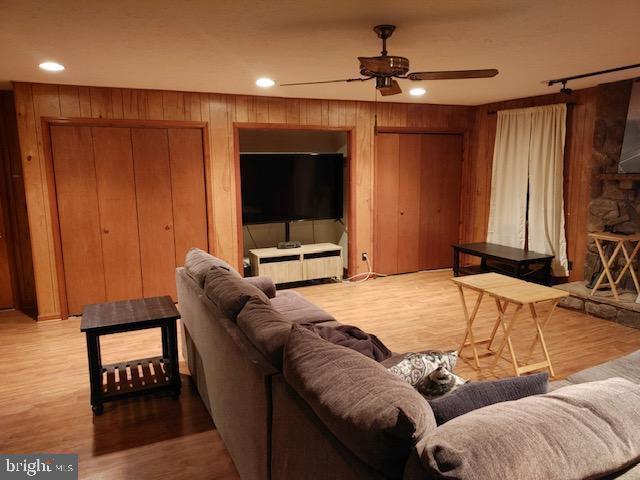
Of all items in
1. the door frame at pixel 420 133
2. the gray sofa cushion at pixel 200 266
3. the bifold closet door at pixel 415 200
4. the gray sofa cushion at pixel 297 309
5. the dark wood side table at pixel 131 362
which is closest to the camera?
the dark wood side table at pixel 131 362

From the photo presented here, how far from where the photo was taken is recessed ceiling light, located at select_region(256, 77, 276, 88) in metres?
4.09

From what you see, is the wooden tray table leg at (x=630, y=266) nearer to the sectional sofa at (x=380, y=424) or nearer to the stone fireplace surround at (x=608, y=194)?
the stone fireplace surround at (x=608, y=194)

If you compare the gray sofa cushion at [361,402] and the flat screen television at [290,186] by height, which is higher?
the flat screen television at [290,186]

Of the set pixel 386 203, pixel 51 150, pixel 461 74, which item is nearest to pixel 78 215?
pixel 51 150

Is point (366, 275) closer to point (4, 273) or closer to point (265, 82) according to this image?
point (265, 82)

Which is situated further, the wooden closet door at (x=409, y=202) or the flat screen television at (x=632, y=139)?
the wooden closet door at (x=409, y=202)

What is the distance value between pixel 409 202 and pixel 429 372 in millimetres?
4523

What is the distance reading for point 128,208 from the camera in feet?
15.1

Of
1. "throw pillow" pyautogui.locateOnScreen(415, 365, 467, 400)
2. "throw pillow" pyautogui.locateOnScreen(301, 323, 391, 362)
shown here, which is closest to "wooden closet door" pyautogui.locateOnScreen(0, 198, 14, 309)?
"throw pillow" pyautogui.locateOnScreen(301, 323, 391, 362)

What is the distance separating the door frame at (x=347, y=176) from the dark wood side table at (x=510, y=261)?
1.34 m

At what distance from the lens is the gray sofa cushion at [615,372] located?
2053 mm

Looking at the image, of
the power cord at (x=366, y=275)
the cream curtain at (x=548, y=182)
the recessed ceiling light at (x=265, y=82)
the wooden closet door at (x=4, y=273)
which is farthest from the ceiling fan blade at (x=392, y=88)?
the wooden closet door at (x=4, y=273)

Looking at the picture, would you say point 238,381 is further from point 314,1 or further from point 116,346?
point 116,346

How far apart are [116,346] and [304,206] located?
275 cm
